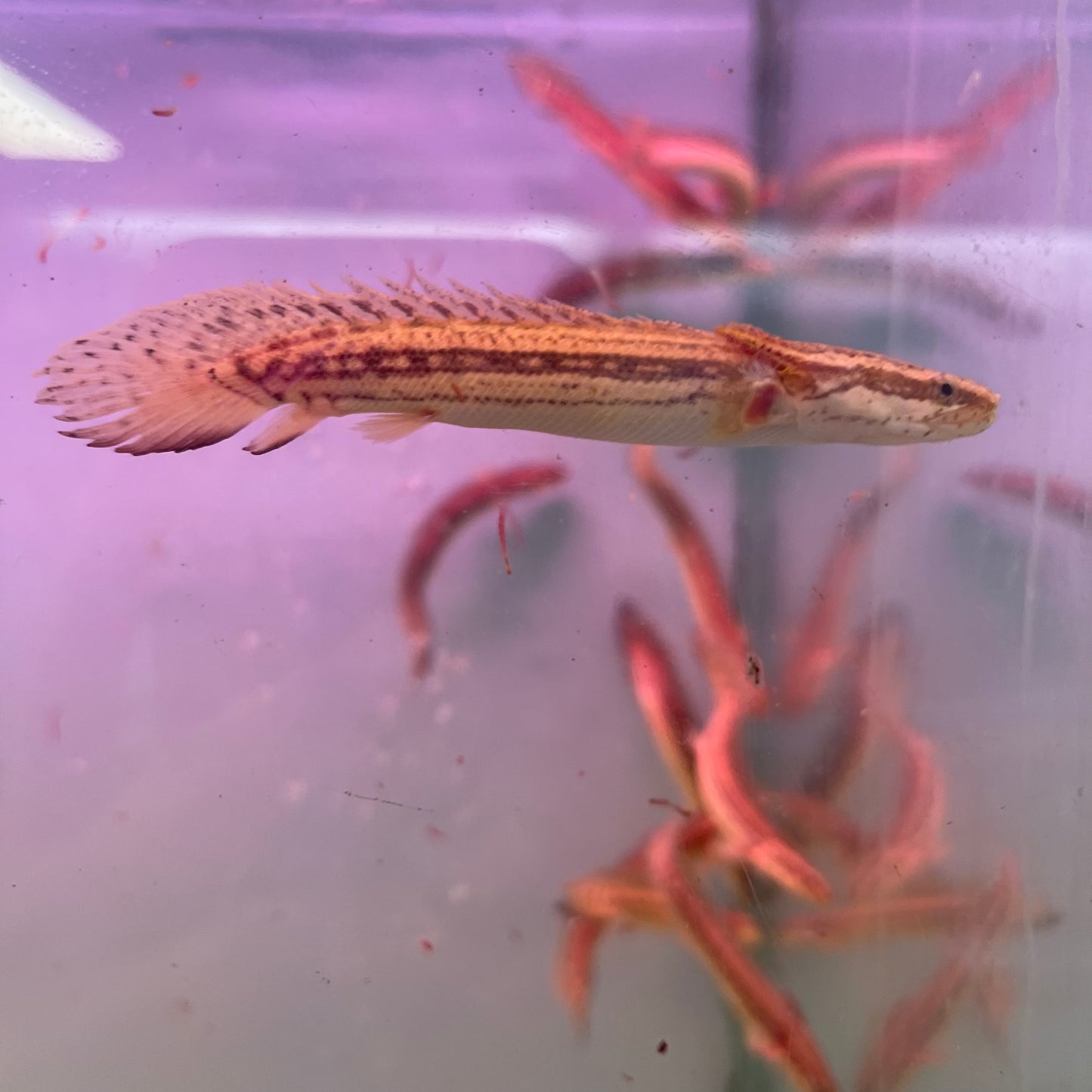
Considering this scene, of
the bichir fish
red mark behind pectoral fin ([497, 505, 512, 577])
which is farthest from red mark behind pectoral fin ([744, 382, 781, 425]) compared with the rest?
red mark behind pectoral fin ([497, 505, 512, 577])

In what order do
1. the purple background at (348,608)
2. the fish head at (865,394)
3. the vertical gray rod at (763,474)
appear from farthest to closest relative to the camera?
1. the vertical gray rod at (763,474)
2. the purple background at (348,608)
3. the fish head at (865,394)

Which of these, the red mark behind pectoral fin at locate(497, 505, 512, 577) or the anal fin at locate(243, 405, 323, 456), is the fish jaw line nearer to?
the red mark behind pectoral fin at locate(497, 505, 512, 577)

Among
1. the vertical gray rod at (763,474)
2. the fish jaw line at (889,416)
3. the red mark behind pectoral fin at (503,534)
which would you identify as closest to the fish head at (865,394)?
the fish jaw line at (889,416)

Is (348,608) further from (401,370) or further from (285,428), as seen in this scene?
(401,370)

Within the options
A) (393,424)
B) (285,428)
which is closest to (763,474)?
(393,424)

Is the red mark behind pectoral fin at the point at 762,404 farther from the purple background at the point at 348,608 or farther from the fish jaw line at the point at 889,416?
the purple background at the point at 348,608

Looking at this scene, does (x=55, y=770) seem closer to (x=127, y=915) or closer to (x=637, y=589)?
(x=127, y=915)
